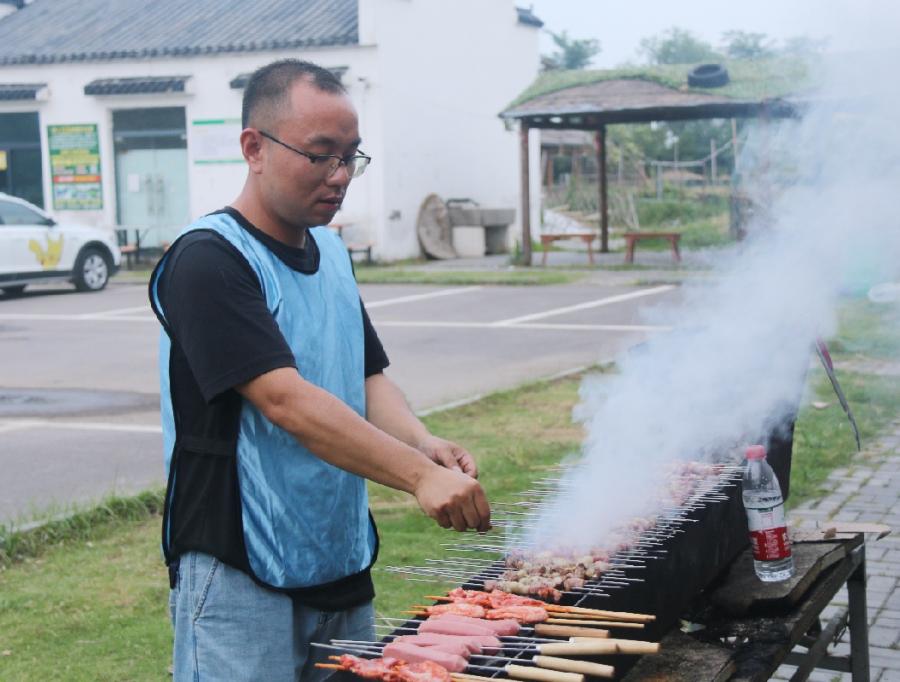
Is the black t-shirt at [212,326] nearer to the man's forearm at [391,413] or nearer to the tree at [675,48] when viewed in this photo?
the man's forearm at [391,413]

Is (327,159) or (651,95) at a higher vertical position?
(651,95)

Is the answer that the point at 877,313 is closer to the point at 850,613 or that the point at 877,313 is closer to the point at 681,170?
the point at 850,613

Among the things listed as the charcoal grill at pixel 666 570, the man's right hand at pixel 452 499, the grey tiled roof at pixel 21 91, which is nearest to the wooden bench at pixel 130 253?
the grey tiled roof at pixel 21 91

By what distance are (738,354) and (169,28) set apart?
85.3ft

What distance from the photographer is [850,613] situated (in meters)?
4.44

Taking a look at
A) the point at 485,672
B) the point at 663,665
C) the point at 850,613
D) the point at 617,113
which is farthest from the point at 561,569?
the point at 617,113

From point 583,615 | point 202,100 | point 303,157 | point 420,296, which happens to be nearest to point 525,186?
point 420,296

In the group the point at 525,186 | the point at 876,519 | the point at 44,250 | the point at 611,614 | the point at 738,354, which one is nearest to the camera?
the point at 611,614

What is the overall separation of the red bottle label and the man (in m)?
1.51

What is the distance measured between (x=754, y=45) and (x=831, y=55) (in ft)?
91.3

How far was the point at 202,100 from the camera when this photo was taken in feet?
86.3

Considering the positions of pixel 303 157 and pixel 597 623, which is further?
pixel 597 623

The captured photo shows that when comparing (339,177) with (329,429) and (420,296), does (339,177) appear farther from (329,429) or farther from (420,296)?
(420,296)

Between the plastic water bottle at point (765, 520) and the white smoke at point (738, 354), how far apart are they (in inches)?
13.7
